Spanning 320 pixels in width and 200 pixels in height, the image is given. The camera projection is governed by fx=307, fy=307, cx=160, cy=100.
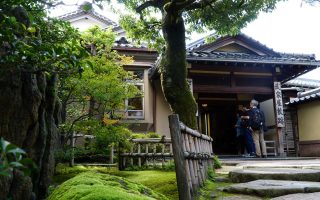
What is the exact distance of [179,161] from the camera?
343cm

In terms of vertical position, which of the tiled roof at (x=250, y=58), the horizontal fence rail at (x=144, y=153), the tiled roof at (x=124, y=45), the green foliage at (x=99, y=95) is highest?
the tiled roof at (x=124, y=45)

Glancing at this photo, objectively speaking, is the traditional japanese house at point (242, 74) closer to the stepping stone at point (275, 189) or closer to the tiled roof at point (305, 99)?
the tiled roof at point (305, 99)

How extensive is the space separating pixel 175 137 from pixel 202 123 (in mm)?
13173

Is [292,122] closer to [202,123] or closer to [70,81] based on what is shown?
[202,123]

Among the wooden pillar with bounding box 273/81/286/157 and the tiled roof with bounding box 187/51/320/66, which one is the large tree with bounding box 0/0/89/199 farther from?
the wooden pillar with bounding box 273/81/286/157

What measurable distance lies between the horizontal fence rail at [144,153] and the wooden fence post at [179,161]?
Answer: 4552 millimetres

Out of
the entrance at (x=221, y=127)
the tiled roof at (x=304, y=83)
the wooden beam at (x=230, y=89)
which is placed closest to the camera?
the wooden beam at (x=230, y=89)

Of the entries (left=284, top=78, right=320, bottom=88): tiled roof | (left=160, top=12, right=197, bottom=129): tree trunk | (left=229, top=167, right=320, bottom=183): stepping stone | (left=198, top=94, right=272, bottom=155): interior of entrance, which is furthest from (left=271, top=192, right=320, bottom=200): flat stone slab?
(left=284, top=78, right=320, bottom=88): tiled roof

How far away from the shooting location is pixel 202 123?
1644cm

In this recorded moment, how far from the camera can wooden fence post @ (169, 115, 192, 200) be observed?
11.1 feet

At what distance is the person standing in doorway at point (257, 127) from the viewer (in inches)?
452

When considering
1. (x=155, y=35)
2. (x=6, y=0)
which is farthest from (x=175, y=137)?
(x=155, y=35)

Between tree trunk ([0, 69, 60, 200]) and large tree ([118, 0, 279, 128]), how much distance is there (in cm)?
348

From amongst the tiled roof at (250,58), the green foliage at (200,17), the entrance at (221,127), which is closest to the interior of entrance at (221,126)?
the entrance at (221,127)
